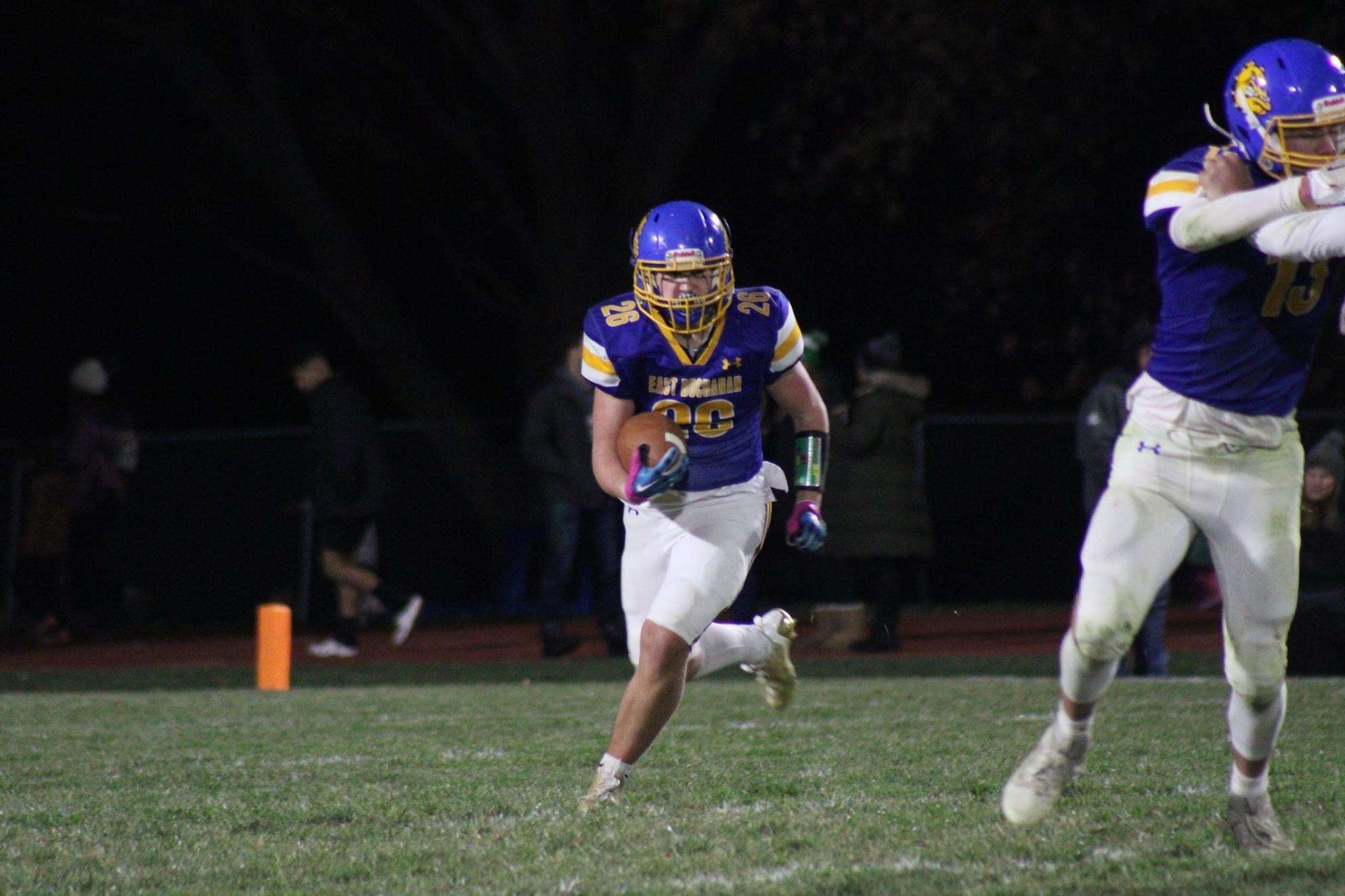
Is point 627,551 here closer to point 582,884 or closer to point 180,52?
point 582,884

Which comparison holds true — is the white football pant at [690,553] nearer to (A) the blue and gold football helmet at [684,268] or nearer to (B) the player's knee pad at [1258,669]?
(A) the blue and gold football helmet at [684,268]

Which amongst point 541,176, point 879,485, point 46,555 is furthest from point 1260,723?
point 541,176

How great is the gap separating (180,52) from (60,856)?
483 inches

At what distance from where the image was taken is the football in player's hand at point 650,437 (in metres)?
5.12

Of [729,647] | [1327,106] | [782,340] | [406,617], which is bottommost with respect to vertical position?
[406,617]

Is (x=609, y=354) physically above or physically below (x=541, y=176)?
below

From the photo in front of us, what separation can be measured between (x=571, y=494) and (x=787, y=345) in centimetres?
540

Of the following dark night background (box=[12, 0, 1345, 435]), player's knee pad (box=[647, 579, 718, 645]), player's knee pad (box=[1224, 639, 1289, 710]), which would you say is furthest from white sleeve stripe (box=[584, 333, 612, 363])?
dark night background (box=[12, 0, 1345, 435])

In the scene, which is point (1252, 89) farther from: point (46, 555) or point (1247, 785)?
point (46, 555)

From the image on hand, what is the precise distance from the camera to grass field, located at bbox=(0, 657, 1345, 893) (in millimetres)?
4121

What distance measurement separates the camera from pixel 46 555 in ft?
43.1

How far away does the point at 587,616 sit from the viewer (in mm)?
15188

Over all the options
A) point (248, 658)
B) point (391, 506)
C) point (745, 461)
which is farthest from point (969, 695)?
point (391, 506)

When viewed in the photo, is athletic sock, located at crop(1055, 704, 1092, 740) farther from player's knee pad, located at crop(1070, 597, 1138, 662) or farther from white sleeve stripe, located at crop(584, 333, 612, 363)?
white sleeve stripe, located at crop(584, 333, 612, 363)
